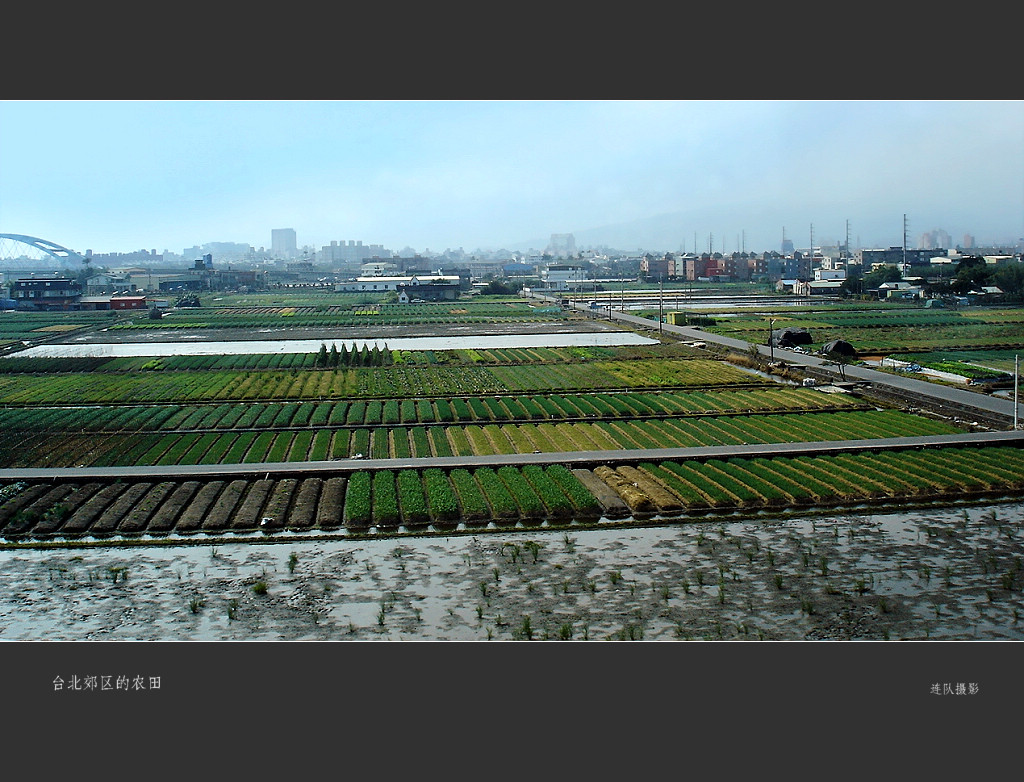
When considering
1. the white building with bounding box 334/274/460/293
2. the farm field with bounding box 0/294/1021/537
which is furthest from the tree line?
the white building with bounding box 334/274/460/293

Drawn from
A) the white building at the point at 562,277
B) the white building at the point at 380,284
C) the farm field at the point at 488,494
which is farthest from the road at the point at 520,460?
the white building at the point at 562,277

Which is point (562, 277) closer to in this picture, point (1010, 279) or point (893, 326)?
point (1010, 279)

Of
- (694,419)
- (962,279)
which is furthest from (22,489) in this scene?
(962,279)

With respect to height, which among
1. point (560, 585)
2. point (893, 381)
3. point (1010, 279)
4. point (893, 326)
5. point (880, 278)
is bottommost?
point (560, 585)

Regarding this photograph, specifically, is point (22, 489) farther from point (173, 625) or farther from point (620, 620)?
point (620, 620)

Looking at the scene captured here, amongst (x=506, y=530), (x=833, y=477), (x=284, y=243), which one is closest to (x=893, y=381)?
(x=833, y=477)

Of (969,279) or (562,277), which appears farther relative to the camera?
(562,277)
